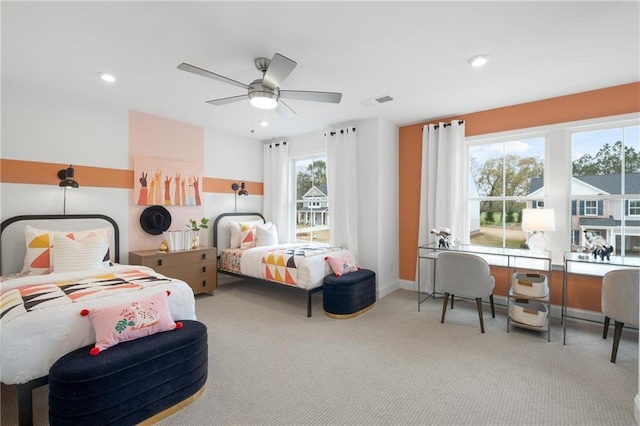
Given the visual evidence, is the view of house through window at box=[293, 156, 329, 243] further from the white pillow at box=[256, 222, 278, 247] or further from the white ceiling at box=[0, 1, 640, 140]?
the white ceiling at box=[0, 1, 640, 140]

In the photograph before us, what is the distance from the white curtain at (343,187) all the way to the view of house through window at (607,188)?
2.69m

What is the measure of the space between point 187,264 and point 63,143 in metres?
2.04

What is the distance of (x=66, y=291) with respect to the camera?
2.30 m

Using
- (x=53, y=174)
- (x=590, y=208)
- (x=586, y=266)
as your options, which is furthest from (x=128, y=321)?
(x=590, y=208)

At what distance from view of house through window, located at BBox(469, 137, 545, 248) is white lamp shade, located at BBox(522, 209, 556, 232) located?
561 millimetres

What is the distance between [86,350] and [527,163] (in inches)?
190

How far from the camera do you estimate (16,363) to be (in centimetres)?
169

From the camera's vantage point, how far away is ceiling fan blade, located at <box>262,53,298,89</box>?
2.14 m

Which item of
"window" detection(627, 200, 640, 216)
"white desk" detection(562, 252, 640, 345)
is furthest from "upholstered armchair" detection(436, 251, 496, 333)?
"window" detection(627, 200, 640, 216)

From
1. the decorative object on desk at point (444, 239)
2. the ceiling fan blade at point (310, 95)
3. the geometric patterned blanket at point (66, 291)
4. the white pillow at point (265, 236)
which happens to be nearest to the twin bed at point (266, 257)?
the white pillow at point (265, 236)

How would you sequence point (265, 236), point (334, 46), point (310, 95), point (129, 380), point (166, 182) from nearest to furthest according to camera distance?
point (129, 380) → point (334, 46) → point (310, 95) → point (166, 182) → point (265, 236)

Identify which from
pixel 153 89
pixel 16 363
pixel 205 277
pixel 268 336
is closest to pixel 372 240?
pixel 268 336

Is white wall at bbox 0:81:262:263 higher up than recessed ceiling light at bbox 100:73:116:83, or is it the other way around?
recessed ceiling light at bbox 100:73:116:83

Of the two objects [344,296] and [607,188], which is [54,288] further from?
[607,188]
